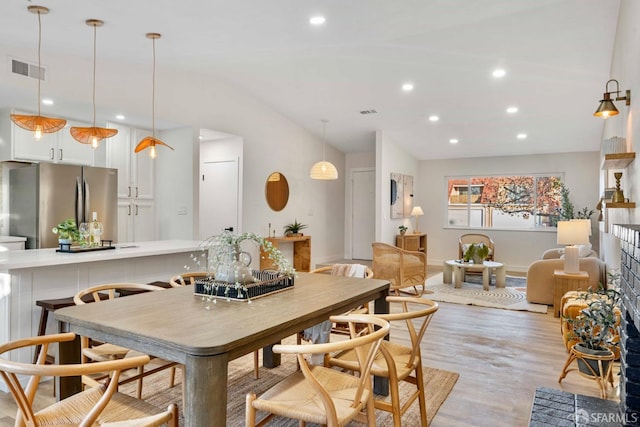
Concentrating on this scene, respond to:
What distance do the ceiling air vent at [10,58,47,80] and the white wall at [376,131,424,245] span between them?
5203mm

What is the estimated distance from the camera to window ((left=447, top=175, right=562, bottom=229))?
8.52 meters

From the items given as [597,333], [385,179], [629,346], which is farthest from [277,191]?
[629,346]

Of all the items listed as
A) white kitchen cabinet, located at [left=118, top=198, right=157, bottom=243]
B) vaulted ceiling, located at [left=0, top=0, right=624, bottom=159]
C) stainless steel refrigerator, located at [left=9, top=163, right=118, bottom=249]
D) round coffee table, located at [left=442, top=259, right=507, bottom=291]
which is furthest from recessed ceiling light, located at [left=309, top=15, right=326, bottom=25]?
round coffee table, located at [left=442, top=259, right=507, bottom=291]

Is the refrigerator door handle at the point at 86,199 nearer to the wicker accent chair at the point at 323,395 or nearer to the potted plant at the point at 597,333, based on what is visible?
the wicker accent chair at the point at 323,395

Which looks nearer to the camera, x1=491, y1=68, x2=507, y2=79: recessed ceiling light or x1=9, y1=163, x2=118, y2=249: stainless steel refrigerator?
x1=9, y1=163, x2=118, y2=249: stainless steel refrigerator

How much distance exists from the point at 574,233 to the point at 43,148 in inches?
243

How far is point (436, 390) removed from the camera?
2949mm

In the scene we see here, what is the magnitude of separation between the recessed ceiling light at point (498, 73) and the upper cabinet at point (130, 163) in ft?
15.4

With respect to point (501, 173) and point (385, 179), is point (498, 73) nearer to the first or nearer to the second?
point (385, 179)

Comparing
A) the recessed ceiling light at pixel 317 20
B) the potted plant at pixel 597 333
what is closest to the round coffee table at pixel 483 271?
the potted plant at pixel 597 333

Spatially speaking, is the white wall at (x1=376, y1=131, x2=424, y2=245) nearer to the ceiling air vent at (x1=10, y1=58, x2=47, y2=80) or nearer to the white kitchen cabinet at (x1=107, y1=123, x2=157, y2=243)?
the white kitchen cabinet at (x1=107, y1=123, x2=157, y2=243)

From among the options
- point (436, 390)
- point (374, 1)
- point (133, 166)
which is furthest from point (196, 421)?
point (133, 166)

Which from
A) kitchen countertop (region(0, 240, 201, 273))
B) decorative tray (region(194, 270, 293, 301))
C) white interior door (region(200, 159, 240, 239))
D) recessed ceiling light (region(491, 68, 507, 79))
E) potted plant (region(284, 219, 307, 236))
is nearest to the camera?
decorative tray (region(194, 270, 293, 301))

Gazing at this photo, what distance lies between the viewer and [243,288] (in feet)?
7.43
